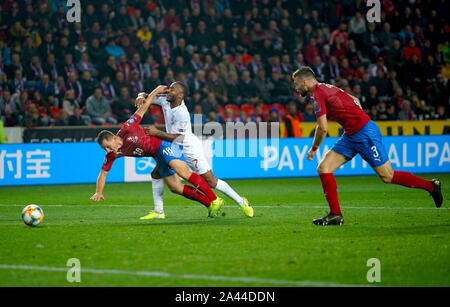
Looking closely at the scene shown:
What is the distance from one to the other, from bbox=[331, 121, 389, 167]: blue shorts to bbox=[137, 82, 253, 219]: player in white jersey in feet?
6.15

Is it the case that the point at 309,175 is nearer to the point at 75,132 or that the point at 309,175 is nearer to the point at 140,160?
the point at 140,160


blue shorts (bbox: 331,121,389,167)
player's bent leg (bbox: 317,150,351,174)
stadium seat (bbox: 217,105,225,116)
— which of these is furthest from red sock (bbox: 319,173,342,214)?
stadium seat (bbox: 217,105,225,116)

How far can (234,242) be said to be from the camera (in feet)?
29.6

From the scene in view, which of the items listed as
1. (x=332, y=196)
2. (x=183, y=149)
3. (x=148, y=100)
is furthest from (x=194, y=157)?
(x=332, y=196)

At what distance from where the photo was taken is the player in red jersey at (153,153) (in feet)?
37.2

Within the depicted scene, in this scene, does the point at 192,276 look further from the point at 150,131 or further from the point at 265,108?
the point at 265,108

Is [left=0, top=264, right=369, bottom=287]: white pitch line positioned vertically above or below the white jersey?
below

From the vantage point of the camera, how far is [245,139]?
1972 centimetres

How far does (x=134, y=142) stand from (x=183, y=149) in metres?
0.82

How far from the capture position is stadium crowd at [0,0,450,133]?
20.8 m

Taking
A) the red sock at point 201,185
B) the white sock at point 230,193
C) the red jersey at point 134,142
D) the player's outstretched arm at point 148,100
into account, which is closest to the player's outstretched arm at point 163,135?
the red jersey at point 134,142

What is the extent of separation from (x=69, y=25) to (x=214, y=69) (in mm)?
4186

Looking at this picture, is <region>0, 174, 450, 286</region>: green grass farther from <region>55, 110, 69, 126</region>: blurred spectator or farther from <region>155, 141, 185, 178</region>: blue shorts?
<region>55, 110, 69, 126</region>: blurred spectator

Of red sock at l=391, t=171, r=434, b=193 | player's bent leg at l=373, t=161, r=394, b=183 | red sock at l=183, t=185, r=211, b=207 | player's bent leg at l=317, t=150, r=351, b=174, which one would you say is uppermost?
player's bent leg at l=317, t=150, r=351, b=174
